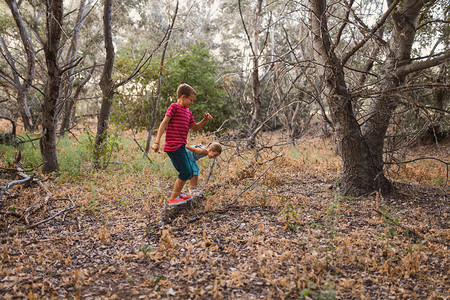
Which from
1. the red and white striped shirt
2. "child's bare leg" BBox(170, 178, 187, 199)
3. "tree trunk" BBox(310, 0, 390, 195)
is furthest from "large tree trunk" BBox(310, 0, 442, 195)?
"child's bare leg" BBox(170, 178, 187, 199)

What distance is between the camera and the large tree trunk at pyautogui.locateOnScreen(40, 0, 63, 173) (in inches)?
209

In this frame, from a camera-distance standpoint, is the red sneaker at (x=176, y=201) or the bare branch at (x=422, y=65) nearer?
the bare branch at (x=422, y=65)

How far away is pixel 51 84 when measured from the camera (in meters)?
5.61

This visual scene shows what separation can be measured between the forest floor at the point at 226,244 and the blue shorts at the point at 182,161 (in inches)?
22.3

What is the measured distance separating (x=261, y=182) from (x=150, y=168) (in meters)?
2.64

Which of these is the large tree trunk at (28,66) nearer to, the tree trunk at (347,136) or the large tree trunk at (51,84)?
the large tree trunk at (51,84)

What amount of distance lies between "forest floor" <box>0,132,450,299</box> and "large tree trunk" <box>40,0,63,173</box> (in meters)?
0.89

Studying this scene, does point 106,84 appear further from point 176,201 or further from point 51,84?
point 176,201

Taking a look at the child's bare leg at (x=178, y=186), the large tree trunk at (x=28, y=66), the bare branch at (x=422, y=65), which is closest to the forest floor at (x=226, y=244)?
the child's bare leg at (x=178, y=186)

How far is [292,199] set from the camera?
15.6 ft

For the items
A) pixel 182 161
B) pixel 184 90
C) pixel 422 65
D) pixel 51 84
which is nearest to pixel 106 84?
pixel 51 84

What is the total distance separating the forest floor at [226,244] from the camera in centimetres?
258

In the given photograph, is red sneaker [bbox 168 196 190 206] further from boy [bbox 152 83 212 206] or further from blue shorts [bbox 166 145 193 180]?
blue shorts [bbox 166 145 193 180]

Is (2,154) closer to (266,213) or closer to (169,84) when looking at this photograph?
(266,213)
